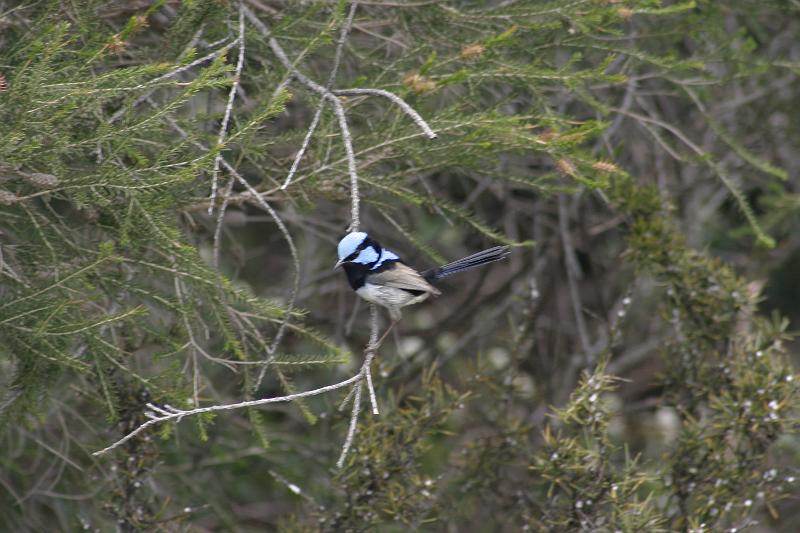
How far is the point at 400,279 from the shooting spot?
4.88m

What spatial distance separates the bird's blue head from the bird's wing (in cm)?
5

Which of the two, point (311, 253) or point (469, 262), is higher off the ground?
point (469, 262)

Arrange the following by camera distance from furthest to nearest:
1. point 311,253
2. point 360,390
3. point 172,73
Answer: point 311,253 < point 172,73 < point 360,390

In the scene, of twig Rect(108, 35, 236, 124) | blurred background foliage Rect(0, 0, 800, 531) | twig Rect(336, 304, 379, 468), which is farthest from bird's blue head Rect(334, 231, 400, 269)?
twig Rect(108, 35, 236, 124)

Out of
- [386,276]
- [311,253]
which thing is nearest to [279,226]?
[386,276]

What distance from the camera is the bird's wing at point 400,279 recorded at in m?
4.84

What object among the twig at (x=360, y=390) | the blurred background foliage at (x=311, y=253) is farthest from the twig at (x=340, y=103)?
the twig at (x=360, y=390)

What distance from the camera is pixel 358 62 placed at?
200 inches

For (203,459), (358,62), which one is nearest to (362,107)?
(358,62)

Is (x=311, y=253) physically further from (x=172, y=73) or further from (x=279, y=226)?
(x=172, y=73)

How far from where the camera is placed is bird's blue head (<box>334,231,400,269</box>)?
4.51m

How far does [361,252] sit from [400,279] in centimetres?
24

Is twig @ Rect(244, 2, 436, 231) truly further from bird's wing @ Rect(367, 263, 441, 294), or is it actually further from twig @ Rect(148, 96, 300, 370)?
bird's wing @ Rect(367, 263, 441, 294)

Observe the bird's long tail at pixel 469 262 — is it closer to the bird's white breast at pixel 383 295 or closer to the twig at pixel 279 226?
the bird's white breast at pixel 383 295
